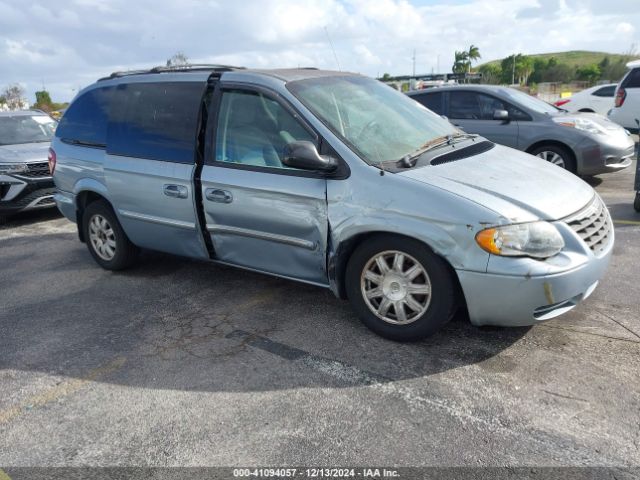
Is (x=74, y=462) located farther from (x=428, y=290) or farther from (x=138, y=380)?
(x=428, y=290)

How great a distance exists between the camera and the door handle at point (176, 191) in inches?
170

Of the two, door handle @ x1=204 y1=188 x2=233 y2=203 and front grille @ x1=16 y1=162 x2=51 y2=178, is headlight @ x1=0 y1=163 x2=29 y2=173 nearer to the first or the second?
front grille @ x1=16 y1=162 x2=51 y2=178

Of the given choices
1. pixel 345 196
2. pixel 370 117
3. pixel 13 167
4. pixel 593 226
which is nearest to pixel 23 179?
pixel 13 167

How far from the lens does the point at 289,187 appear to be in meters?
3.77

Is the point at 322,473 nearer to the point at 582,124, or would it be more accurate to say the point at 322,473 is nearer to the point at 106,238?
the point at 106,238

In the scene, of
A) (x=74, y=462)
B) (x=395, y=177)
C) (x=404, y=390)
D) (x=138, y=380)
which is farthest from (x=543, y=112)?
(x=74, y=462)

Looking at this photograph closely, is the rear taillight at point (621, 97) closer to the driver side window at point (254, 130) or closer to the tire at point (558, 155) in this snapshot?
the tire at point (558, 155)

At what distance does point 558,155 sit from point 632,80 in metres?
6.14

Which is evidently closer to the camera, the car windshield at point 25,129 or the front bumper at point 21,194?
the front bumper at point 21,194

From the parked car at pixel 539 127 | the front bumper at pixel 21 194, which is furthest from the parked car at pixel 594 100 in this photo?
the front bumper at pixel 21 194

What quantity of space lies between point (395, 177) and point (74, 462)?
7.69ft

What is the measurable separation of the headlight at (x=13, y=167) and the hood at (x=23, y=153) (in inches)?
2.8

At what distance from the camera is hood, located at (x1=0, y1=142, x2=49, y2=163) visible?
7.98m

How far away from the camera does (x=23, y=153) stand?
8.19 metres
